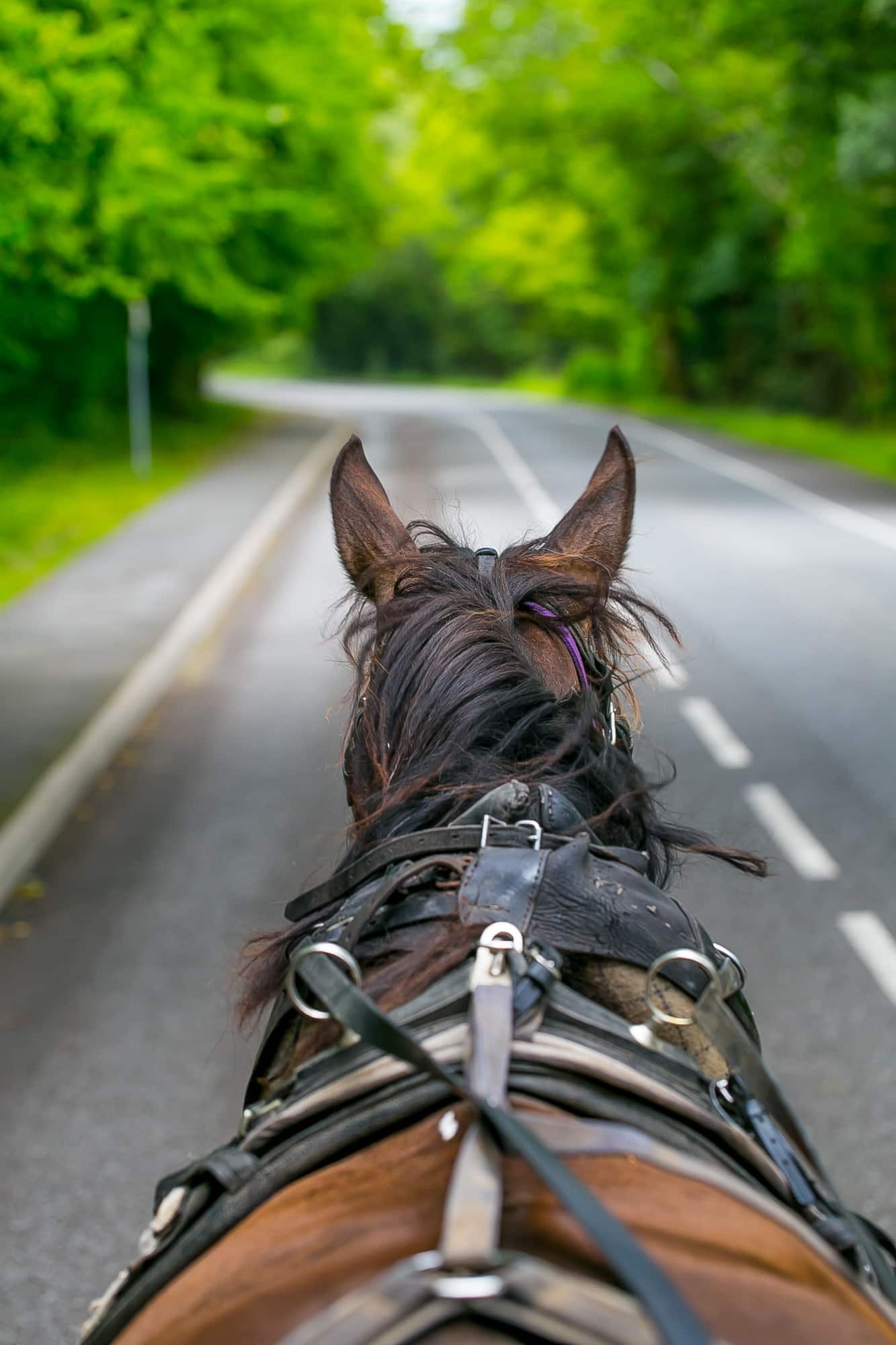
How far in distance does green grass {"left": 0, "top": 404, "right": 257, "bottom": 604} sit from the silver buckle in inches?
442

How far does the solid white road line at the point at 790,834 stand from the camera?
6.23m

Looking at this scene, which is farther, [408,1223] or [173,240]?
[173,240]

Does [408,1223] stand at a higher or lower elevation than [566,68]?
lower

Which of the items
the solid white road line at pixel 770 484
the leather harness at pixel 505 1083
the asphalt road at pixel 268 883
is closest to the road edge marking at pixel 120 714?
the asphalt road at pixel 268 883

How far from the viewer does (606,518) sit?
2.74 m

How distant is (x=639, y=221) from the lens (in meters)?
41.7

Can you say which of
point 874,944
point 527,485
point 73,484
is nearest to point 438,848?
point 874,944

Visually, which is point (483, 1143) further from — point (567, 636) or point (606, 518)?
point (606, 518)

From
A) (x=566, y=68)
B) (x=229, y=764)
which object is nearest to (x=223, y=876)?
(x=229, y=764)

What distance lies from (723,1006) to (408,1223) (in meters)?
0.60

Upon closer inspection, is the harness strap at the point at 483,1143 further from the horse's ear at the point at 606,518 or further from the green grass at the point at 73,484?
the green grass at the point at 73,484

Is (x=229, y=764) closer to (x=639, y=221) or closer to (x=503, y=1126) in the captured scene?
(x=503, y=1126)

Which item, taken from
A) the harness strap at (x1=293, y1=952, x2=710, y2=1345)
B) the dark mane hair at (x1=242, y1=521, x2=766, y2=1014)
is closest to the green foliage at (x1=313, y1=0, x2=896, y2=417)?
the dark mane hair at (x1=242, y1=521, x2=766, y2=1014)

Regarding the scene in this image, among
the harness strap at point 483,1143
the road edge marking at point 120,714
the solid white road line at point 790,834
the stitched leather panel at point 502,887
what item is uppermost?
the stitched leather panel at point 502,887
